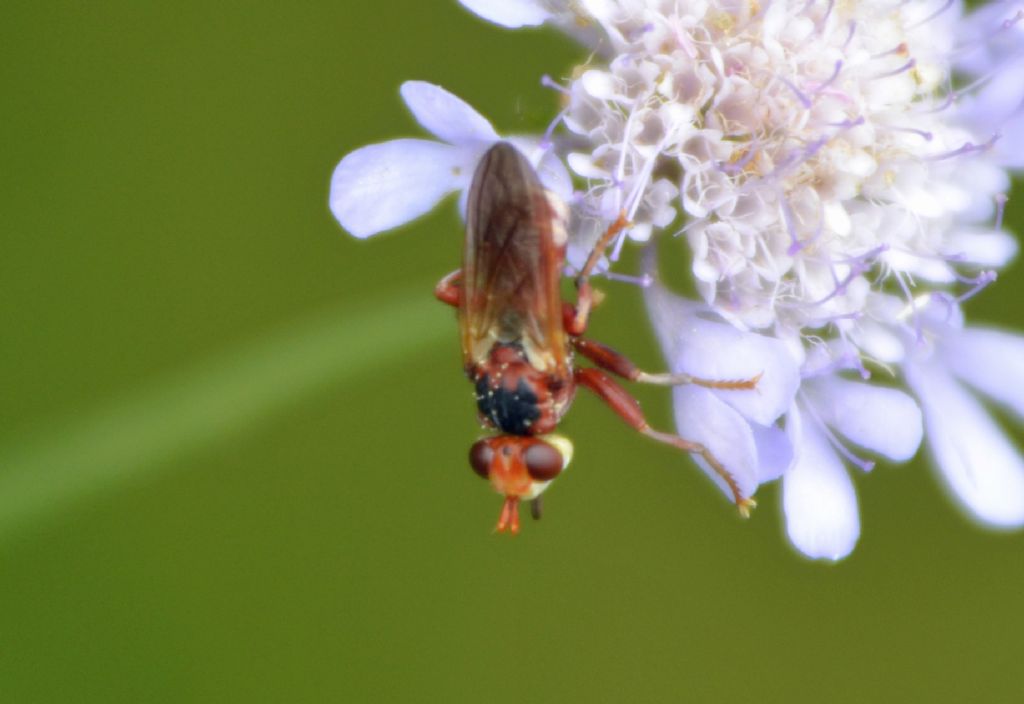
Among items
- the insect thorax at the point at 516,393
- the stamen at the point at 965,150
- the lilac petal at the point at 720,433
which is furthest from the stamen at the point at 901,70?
the insect thorax at the point at 516,393

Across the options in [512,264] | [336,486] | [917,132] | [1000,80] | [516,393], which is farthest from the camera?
[336,486]

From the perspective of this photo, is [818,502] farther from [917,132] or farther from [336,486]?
[336,486]

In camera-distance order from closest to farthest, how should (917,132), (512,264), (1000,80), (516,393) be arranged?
(512,264)
(516,393)
(917,132)
(1000,80)

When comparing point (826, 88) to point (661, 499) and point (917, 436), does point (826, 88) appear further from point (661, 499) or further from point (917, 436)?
point (661, 499)

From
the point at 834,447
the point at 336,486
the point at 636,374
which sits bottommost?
the point at 336,486

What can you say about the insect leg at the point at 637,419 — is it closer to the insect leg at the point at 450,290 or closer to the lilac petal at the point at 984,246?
the insect leg at the point at 450,290

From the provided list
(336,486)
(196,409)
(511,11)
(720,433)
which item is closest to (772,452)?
(720,433)

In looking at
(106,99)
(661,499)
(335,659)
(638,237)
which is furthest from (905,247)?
(106,99)

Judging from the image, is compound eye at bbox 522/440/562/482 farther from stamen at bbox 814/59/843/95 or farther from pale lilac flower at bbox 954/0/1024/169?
pale lilac flower at bbox 954/0/1024/169
